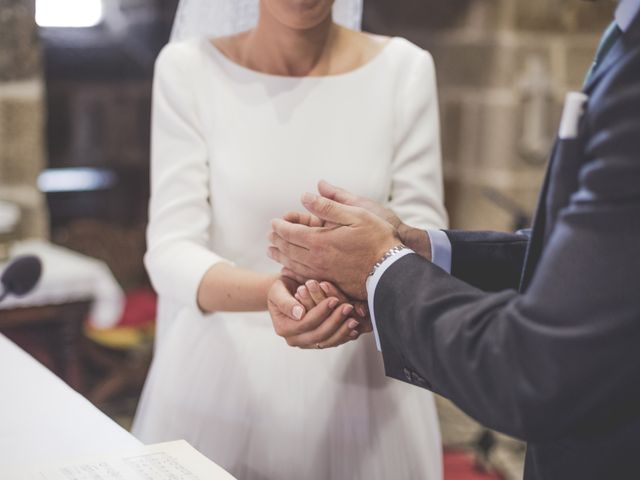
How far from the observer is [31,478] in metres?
1.16

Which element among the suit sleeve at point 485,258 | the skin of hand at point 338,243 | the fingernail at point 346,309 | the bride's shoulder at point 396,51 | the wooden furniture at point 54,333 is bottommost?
the wooden furniture at point 54,333

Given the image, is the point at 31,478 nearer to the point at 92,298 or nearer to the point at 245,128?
the point at 245,128

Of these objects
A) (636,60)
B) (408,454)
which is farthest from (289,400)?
(636,60)

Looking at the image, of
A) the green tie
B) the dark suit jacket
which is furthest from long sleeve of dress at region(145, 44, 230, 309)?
the green tie

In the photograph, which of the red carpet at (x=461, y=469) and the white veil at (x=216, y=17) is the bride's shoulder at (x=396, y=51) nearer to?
the white veil at (x=216, y=17)

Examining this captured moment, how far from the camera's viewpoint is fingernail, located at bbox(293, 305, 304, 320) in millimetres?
1462

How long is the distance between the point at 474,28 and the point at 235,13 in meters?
2.18

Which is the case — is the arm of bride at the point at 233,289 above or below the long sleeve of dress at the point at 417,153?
below

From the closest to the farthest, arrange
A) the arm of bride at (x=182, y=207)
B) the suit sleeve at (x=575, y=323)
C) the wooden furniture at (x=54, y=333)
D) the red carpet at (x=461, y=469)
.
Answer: the suit sleeve at (x=575, y=323), the arm of bride at (x=182, y=207), the wooden furniture at (x=54, y=333), the red carpet at (x=461, y=469)

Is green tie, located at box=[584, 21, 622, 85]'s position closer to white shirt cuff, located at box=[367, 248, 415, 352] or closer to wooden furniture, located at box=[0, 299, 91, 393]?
white shirt cuff, located at box=[367, 248, 415, 352]

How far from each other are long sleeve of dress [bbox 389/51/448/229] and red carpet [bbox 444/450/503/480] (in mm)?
1724

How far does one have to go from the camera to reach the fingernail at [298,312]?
1.46 meters

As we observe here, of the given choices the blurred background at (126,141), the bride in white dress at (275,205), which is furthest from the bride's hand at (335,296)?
the blurred background at (126,141)

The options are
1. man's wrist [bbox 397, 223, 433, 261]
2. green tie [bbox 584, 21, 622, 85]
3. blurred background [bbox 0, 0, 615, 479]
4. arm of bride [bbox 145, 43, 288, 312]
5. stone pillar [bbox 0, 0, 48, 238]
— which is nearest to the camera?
green tie [bbox 584, 21, 622, 85]
